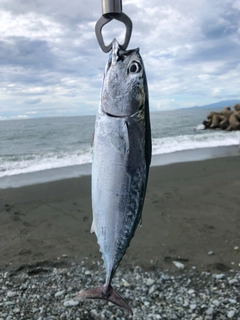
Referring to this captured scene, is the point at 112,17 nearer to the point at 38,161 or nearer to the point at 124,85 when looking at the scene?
the point at 124,85

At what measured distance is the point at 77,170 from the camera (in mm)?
11742

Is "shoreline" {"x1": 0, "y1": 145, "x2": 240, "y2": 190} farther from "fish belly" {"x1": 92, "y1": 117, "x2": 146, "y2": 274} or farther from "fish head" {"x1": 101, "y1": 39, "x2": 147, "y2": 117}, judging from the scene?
"fish head" {"x1": 101, "y1": 39, "x2": 147, "y2": 117}

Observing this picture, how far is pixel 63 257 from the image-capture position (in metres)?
5.28

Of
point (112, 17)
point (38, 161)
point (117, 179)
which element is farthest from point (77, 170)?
point (112, 17)

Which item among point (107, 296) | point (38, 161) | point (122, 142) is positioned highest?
point (122, 142)

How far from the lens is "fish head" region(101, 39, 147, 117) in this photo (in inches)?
66.9

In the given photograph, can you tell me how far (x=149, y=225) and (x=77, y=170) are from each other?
5924 mm

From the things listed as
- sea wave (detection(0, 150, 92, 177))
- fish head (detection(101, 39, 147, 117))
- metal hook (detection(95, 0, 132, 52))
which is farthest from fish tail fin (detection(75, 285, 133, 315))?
sea wave (detection(0, 150, 92, 177))

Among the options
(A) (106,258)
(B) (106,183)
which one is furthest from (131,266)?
(B) (106,183)

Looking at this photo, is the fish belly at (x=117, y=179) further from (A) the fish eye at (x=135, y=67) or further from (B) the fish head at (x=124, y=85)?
(A) the fish eye at (x=135, y=67)

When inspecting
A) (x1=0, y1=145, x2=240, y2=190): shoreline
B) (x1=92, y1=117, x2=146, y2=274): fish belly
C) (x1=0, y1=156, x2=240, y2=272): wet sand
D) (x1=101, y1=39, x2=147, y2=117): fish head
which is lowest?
(x1=0, y1=156, x2=240, y2=272): wet sand

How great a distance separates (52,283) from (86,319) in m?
0.97

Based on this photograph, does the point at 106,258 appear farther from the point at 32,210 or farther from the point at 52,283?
the point at 32,210

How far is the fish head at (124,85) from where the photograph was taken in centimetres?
170
